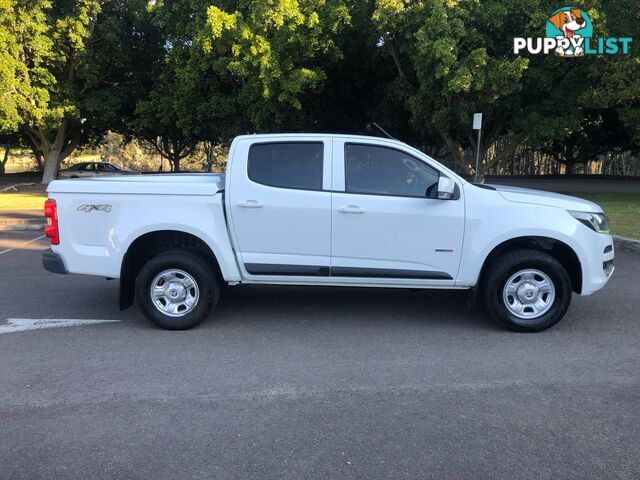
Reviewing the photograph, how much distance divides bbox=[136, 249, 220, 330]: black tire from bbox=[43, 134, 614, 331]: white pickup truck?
0.4 inches

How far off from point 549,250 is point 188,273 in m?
3.81

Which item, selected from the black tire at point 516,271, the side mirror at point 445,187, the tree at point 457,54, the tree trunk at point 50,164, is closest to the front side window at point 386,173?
the side mirror at point 445,187

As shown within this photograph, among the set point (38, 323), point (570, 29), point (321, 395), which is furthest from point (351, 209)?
point (570, 29)

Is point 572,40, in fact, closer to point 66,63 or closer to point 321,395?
point 321,395

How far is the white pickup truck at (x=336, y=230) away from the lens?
18.4 ft

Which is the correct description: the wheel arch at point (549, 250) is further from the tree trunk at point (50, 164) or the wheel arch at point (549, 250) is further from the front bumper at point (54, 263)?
the tree trunk at point (50, 164)

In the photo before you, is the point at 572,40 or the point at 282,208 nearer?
the point at 282,208

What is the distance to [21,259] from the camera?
9781 mm

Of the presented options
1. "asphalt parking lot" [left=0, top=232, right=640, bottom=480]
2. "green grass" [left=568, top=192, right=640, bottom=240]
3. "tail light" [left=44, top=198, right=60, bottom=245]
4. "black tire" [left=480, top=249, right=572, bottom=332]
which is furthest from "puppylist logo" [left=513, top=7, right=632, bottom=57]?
"tail light" [left=44, top=198, right=60, bottom=245]

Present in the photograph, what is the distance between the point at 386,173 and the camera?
18.9 feet

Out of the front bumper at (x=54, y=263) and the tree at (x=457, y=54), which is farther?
the tree at (x=457, y=54)

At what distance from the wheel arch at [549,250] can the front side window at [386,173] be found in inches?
38.1

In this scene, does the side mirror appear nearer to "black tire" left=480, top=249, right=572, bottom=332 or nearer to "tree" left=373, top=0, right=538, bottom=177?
"black tire" left=480, top=249, right=572, bottom=332

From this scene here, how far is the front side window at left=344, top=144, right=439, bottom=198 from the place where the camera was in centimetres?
571
